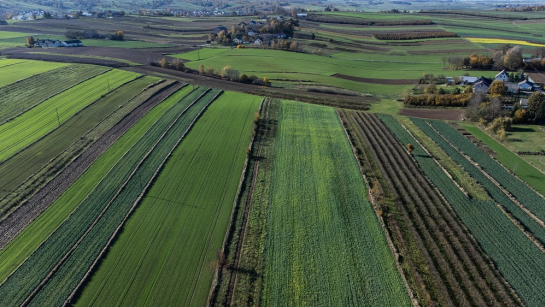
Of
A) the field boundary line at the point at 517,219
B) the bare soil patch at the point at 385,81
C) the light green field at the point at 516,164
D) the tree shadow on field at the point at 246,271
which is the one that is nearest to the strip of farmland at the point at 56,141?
the tree shadow on field at the point at 246,271

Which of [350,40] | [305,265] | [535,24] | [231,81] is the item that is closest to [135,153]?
[305,265]

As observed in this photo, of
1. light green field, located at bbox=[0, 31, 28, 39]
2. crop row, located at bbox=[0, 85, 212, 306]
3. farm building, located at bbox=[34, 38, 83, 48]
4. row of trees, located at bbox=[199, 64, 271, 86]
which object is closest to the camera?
crop row, located at bbox=[0, 85, 212, 306]

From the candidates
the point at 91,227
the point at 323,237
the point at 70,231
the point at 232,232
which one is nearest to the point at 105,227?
the point at 91,227

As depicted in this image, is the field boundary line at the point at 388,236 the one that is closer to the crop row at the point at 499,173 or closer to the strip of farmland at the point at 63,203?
the crop row at the point at 499,173

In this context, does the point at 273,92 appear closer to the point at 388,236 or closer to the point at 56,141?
the point at 56,141

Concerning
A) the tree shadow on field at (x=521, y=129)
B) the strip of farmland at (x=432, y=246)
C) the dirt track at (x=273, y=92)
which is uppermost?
the dirt track at (x=273, y=92)

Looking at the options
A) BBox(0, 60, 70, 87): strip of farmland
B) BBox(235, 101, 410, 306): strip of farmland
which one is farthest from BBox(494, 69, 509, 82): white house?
BBox(0, 60, 70, 87): strip of farmland

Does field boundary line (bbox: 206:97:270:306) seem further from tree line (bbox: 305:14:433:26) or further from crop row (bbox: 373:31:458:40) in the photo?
tree line (bbox: 305:14:433:26)
